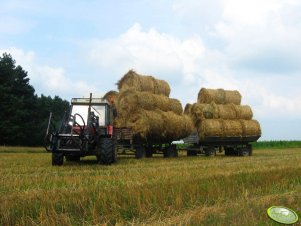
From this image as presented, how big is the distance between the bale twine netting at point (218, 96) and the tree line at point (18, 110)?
1893 cm

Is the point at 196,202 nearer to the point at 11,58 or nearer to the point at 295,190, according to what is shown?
the point at 295,190

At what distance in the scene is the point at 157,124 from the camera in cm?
1816

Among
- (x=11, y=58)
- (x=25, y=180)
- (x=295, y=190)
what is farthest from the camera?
(x=11, y=58)

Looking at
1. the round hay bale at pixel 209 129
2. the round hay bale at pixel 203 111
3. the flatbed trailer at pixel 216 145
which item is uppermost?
the round hay bale at pixel 203 111

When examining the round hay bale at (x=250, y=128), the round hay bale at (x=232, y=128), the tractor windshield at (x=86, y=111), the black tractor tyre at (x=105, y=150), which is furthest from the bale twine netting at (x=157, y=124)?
the black tractor tyre at (x=105, y=150)

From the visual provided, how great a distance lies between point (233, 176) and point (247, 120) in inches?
554

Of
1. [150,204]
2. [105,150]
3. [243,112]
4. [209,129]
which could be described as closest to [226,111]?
[243,112]

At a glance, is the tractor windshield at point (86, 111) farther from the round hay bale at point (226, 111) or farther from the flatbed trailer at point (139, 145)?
the round hay bale at point (226, 111)

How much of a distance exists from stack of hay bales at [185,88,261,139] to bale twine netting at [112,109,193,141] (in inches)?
54.5

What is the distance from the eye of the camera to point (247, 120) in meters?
22.7

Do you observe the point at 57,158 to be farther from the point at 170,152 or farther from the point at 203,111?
the point at 203,111

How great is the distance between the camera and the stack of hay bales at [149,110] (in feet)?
59.0

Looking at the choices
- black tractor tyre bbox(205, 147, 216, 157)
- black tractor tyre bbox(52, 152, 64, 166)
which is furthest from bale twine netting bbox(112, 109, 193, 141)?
black tractor tyre bbox(52, 152, 64, 166)

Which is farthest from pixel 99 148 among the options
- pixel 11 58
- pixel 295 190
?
pixel 11 58
